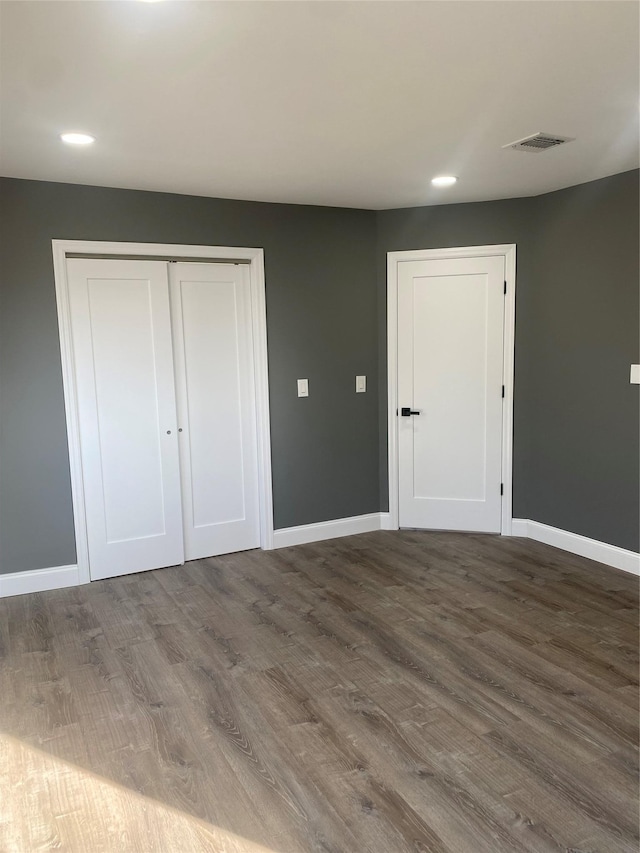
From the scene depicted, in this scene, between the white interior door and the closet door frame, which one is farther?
the white interior door

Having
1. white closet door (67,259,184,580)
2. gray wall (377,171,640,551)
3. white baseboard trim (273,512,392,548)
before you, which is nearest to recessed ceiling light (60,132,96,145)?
white closet door (67,259,184,580)

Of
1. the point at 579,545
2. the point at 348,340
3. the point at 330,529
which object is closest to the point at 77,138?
the point at 348,340

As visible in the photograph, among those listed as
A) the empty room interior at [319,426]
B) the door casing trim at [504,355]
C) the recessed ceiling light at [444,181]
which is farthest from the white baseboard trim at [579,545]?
the recessed ceiling light at [444,181]

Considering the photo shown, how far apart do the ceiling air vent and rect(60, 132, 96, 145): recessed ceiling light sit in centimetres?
203

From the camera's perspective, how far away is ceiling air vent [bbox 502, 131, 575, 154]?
3.06 metres

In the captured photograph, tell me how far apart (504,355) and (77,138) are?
3.16m

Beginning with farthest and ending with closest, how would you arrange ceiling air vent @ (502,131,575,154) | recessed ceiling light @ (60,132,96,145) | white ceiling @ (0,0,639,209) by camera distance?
ceiling air vent @ (502,131,575,154), recessed ceiling light @ (60,132,96,145), white ceiling @ (0,0,639,209)

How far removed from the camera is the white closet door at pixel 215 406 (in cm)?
433

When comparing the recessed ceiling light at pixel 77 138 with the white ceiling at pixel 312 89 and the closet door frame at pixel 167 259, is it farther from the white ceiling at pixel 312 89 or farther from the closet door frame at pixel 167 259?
the closet door frame at pixel 167 259

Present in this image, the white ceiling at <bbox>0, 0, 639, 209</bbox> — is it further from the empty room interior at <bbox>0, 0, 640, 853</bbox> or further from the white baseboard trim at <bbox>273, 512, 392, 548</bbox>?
the white baseboard trim at <bbox>273, 512, 392, 548</bbox>

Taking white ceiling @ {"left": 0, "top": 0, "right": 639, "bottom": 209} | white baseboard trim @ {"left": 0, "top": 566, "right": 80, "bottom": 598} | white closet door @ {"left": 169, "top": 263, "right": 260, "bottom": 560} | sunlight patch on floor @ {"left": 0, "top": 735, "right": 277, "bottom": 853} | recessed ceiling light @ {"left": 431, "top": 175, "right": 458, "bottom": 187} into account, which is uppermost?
recessed ceiling light @ {"left": 431, "top": 175, "right": 458, "bottom": 187}

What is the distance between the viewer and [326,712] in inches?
104

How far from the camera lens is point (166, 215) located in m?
4.12

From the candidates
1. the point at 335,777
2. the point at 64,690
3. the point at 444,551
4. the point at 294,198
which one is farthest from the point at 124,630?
the point at 294,198
